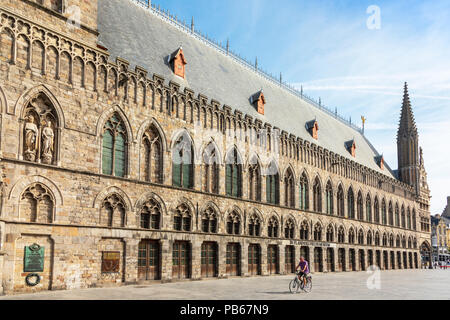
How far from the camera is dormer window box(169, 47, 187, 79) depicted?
31266mm

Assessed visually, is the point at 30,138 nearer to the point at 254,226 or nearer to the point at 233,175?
the point at 233,175

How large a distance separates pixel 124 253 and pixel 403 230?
4900 centimetres

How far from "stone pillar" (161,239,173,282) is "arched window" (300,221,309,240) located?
16.9m

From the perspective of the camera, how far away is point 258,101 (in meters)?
39.1

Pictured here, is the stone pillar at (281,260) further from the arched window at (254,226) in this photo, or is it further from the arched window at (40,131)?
the arched window at (40,131)

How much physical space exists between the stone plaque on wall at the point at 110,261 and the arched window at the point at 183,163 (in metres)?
6.17

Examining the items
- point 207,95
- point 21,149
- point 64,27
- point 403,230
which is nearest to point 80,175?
point 21,149

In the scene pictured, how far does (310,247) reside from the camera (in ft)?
135

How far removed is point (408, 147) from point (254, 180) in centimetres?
4148

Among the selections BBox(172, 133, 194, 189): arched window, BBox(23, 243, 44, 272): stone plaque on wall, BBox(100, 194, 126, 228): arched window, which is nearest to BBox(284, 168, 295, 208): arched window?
BBox(172, 133, 194, 189): arched window

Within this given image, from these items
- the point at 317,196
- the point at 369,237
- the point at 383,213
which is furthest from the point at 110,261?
the point at 383,213

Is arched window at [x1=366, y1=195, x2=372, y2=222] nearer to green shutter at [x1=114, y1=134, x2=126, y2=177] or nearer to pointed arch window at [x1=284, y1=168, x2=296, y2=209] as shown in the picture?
pointed arch window at [x1=284, y1=168, x2=296, y2=209]
